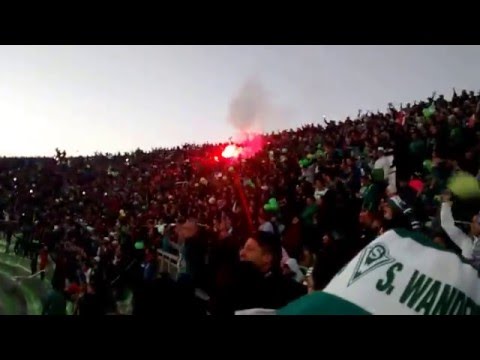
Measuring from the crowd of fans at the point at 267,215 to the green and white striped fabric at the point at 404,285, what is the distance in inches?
34.6

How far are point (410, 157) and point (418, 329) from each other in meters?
6.89

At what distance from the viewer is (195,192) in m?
15.5

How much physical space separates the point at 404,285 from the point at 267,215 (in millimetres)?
6618

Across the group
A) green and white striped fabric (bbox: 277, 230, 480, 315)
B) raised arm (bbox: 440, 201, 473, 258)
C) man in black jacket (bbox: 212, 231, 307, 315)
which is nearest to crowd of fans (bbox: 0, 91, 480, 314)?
man in black jacket (bbox: 212, 231, 307, 315)

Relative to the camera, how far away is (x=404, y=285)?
3.69ft

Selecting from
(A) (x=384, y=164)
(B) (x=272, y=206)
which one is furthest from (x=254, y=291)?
(B) (x=272, y=206)

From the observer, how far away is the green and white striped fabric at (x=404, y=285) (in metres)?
1.12

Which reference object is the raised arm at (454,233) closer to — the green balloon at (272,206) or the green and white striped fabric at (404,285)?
the green and white striped fabric at (404,285)

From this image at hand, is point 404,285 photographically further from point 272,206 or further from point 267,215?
point 272,206

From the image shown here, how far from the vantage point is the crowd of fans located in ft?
8.76

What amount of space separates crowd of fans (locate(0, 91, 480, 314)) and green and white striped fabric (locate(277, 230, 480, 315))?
880 mm

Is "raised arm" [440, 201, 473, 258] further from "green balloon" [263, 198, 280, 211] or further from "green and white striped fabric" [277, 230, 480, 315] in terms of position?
"green balloon" [263, 198, 280, 211]
